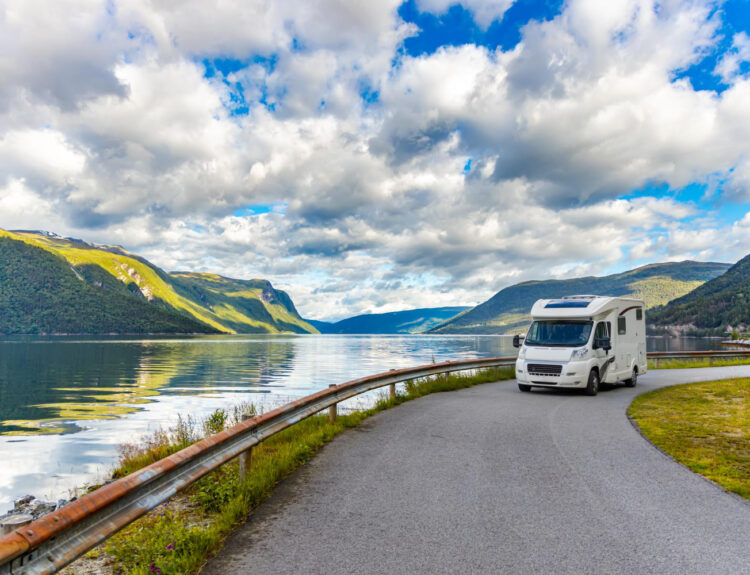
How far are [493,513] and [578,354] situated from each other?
1243 centimetres

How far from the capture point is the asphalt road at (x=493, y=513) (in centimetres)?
432

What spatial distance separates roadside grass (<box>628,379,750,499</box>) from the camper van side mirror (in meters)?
1.81

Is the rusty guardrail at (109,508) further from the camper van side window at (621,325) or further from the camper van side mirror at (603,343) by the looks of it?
the camper van side window at (621,325)

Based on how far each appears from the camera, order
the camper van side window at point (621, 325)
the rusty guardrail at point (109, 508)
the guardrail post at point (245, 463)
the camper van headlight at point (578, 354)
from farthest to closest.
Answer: the camper van side window at point (621, 325)
the camper van headlight at point (578, 354)
the guardrail post at point (245, 463)
the rusty guardrail at point (109, 508)

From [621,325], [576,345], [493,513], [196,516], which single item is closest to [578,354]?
[576,345]

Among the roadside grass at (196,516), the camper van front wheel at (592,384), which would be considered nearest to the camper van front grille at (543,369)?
the camper van front wheel at (592,384)

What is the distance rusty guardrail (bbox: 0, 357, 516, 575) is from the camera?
2.95 meters

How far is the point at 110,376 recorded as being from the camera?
39812mm

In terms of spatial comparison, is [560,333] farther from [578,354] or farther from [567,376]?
[567,376]

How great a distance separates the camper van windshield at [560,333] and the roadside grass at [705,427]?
2487 millimetres

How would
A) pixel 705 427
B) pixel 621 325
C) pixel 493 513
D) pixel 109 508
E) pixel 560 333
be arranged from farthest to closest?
pixel 621 325 < pixel 560 333 < pixel 705 427 < pixel 493 513 < pixel 109 508

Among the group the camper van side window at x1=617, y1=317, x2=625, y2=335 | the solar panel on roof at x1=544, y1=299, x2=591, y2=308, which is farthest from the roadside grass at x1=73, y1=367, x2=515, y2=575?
the camper van side window at x1=617, y1=317, x2=625, y2=335

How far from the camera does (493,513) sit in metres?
5.48

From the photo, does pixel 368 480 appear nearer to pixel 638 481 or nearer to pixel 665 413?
pixel 638 481
